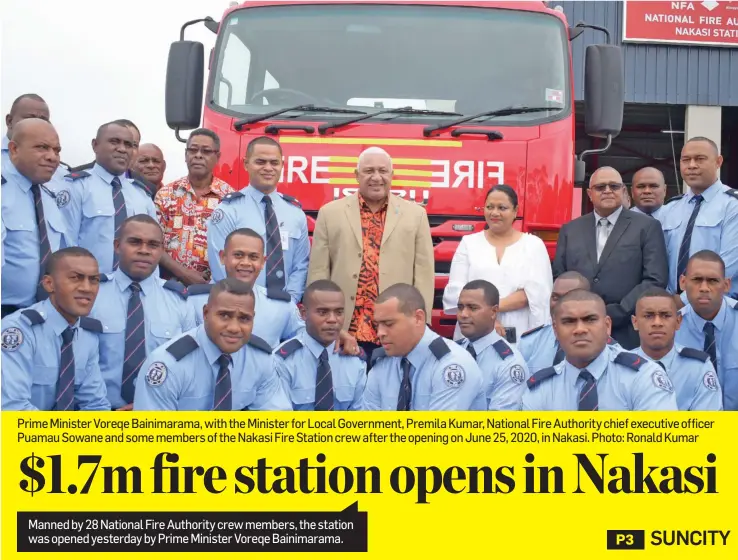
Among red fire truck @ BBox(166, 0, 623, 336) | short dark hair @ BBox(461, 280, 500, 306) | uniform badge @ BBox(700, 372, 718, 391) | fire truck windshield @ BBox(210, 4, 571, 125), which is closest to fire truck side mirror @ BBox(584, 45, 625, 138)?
red fire truck @ BBox(166, 0, 623, 336)

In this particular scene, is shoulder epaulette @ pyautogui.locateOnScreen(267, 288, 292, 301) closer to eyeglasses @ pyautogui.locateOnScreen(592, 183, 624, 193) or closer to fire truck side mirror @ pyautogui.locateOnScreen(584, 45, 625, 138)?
eyeglasses @ pyautogui.locateOnScreen(592, 183, 624, 193)

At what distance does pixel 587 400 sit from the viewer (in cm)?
415

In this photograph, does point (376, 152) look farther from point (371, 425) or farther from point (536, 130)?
point (371, 425)

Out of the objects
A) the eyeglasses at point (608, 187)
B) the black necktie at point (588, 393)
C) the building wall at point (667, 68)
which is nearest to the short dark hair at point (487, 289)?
the black necktie at point (588, 393)

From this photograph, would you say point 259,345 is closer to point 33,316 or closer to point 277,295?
point 277,295

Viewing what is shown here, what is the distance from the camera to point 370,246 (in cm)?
521

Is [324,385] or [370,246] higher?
[370,246]

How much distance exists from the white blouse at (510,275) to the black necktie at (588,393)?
3.56ft

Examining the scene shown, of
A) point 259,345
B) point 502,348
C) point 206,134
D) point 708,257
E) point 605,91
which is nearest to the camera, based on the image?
point 259,345

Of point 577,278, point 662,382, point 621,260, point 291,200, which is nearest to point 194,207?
point 291,200

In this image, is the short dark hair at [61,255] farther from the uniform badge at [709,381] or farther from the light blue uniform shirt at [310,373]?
the uniform badge at [709,381]

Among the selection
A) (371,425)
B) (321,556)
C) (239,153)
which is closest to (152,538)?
(321,556)

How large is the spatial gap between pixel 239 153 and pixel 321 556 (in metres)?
3.15

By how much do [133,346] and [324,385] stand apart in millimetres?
923
